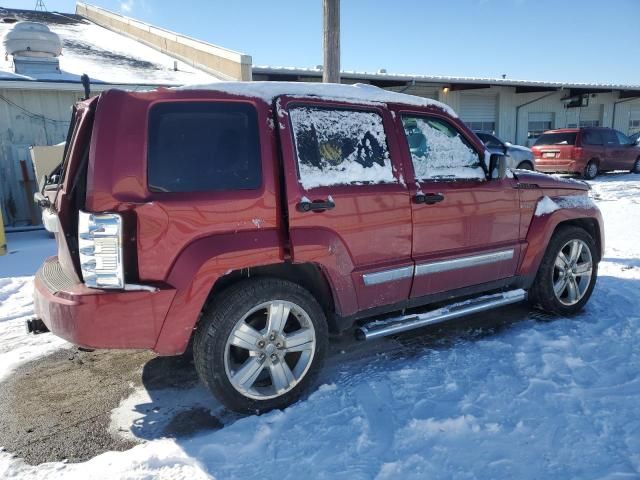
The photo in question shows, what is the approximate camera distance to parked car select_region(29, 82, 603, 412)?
2605 millimetres

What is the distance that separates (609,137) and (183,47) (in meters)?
15.1

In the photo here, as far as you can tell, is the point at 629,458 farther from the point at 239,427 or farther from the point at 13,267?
the point at 13,267

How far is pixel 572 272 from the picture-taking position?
453cm

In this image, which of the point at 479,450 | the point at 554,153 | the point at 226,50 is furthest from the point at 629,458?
the point at 554,153

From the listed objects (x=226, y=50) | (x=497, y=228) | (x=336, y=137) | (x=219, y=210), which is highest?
(x=226, y=50)

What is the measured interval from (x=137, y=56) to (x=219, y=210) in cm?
1409

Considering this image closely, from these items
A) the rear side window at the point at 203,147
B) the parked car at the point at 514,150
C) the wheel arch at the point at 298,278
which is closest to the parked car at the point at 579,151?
the parked car at the point at 514,150

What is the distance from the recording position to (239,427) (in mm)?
2836

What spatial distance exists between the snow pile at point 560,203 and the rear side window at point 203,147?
264 centimetres

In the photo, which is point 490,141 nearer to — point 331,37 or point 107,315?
point 331,37

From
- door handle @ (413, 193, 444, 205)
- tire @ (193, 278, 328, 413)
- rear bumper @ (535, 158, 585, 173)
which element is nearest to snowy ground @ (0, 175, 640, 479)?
tire @ (193, 278, 328, 413)

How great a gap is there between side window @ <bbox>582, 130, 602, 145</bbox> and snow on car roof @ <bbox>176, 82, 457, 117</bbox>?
1495cm

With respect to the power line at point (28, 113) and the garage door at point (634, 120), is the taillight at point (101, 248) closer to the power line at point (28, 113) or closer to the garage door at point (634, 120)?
the power line at point (28, 113)

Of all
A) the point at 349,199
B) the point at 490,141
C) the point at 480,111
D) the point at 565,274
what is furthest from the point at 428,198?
the point at 480,111
